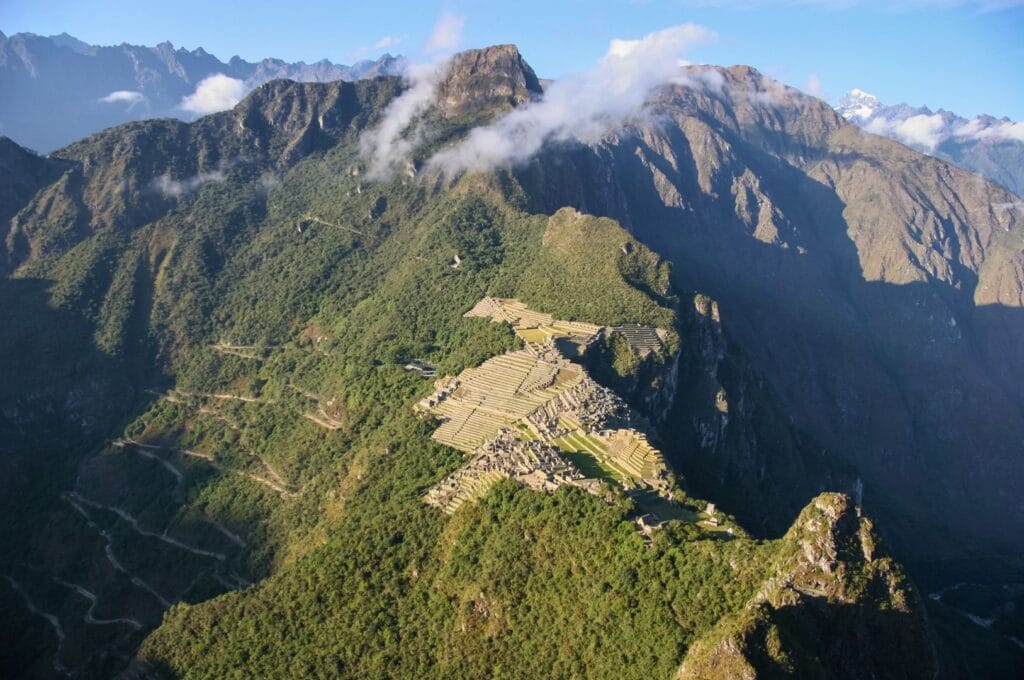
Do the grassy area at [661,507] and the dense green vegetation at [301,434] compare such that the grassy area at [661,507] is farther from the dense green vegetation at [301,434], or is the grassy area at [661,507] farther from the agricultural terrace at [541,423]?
the dense green vegetation at [301,434]

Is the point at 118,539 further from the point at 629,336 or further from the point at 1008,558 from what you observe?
the point at 1008,558

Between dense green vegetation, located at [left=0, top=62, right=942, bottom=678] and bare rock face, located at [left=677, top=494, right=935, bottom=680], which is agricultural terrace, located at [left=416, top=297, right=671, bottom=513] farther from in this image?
bare rock face, located at [left=677, top=494, right=935, bottom=680]

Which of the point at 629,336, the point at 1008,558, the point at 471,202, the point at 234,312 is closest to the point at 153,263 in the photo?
the point at 234,312

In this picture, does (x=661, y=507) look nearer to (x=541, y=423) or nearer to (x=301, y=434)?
(x=541, y=423)

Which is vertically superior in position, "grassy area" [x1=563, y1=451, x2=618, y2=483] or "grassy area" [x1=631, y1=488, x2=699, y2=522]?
"grassy area" [x1=563, y1=451, x2=618, y2=483]

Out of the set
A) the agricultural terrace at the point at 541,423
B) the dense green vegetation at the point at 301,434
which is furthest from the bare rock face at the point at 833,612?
the agricultural terrace at the point at 541,423

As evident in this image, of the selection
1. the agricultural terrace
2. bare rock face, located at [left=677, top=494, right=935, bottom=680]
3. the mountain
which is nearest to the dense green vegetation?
the mountain
